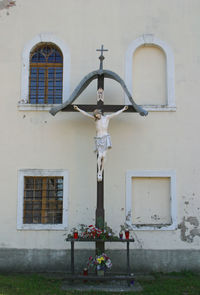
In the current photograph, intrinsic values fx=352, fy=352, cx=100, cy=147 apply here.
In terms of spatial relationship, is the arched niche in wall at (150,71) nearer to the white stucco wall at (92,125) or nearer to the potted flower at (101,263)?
the white stucco wall at (92,125)

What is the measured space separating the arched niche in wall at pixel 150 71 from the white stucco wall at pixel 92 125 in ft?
0.55

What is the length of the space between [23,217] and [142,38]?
17.8ft

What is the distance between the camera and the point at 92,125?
8828 mm

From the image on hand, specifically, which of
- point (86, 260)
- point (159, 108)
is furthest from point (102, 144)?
point (86, 260)

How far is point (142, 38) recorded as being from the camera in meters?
9.02

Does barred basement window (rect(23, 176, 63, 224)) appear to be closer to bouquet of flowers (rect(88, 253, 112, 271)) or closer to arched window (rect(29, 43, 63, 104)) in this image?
bouquet of flowers (rect(88, 253, 112, 271))

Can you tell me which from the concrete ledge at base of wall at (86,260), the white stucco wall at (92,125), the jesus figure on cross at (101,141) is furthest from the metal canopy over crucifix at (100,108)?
the concrete ledge at base of wall at (86,260)

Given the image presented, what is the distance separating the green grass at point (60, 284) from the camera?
672cm

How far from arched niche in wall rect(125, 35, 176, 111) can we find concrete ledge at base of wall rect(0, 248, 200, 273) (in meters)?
3.69

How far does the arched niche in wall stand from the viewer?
29.4 feet

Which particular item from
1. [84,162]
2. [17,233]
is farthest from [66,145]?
[17,233]

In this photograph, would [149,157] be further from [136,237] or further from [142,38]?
[142,38]

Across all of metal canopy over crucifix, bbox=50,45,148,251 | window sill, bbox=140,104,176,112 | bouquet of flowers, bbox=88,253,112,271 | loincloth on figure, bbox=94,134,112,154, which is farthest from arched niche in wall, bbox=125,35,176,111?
bouquet of flowers, bbox=88,253,112,271

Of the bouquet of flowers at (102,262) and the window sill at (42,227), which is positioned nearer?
the bouquet of flowers at (102,262)
